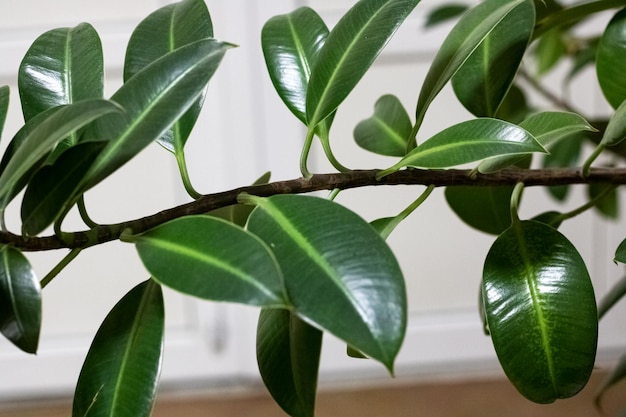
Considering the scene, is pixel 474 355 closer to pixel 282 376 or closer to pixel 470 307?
pixel 470 307

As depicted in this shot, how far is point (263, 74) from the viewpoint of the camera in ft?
4.22

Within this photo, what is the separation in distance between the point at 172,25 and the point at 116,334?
20 centimetres

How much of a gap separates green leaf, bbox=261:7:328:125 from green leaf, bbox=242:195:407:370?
140 millimetres

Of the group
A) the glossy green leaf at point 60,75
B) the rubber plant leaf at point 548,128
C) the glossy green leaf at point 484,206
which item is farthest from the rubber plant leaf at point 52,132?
the glossy green leaf at point 484,206

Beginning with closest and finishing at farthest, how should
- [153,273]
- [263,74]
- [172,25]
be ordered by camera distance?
[153,273] → [172,25] → [263,74]

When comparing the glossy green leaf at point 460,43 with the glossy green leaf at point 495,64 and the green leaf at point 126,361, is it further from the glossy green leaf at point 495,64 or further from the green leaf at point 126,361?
the green leaf at point 126,361

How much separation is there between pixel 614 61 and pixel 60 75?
14.5 inches

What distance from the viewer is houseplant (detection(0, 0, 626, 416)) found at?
26 cm

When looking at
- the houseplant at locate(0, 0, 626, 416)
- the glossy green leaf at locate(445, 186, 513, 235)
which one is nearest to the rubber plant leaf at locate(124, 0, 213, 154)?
the houseplant at locate(0, 0, 626, 416)

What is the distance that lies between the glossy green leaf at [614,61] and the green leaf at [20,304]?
396mm

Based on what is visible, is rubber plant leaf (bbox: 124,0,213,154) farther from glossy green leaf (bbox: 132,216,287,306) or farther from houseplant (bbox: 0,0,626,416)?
glossy green leaf (bbox: 132,216,287,306)

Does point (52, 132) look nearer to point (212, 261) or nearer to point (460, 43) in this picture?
point (212, 261)

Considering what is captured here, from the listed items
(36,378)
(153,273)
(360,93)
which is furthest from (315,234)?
(36,378)

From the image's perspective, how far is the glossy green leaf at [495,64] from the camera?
0.42 meters
